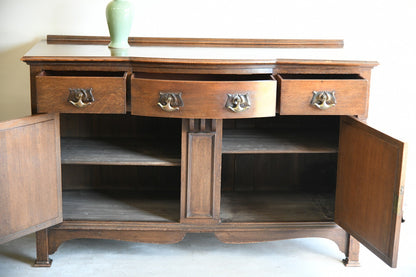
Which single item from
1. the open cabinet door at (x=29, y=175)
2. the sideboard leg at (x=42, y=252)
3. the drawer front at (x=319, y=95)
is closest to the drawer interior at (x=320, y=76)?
the drawer front at (x=319, y=95)

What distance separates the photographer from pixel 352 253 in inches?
77.0

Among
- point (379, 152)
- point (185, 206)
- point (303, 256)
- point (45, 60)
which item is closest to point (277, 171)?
point (303, 256)

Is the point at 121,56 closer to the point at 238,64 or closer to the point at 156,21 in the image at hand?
the point at 238,64

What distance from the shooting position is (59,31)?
2.23 m

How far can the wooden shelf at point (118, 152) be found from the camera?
188 centimetres

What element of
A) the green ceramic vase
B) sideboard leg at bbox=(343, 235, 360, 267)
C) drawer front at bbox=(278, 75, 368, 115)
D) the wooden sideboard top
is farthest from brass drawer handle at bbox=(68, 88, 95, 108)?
sideboard leg at bbox=(343, 235, 360, 267)

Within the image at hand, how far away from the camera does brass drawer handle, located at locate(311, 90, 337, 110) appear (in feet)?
5.73

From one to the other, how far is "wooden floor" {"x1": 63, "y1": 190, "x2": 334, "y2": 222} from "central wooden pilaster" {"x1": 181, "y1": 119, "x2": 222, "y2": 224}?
77 mm

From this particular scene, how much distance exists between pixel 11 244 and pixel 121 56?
0.82 meters

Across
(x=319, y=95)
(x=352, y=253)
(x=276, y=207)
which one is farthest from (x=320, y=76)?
(x=352, y=253)

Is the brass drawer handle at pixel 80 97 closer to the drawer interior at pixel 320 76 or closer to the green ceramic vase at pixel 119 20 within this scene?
the green ceramic vase at pixel 119 20

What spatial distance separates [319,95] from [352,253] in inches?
23.0

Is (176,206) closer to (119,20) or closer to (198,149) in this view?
(198,149)

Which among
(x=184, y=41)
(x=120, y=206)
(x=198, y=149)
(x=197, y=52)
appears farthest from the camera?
(x=184, y=41)
